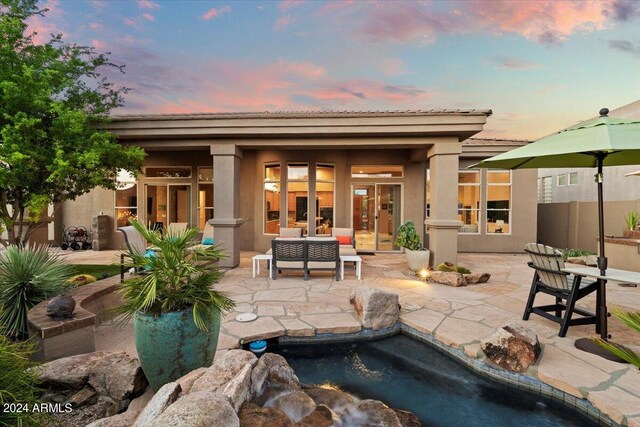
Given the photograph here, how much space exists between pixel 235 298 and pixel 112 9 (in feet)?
35.3

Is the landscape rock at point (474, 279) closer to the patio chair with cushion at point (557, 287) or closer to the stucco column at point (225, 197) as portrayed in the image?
the patio chair with cushion at point (557, 287)

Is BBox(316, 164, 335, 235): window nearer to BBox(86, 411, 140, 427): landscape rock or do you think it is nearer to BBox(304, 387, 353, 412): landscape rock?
BBox(304, 387, 353, 412): landscape rock

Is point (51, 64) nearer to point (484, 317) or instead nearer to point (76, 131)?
point (76, 131)

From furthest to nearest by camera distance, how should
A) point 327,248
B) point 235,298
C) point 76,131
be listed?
point 327,248, point 76,131, point 235,298

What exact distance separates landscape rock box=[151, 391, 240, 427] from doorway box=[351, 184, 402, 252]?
937 centimetres

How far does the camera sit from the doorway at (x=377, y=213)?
10.9 metres

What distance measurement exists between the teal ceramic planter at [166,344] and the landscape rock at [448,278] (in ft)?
18.0

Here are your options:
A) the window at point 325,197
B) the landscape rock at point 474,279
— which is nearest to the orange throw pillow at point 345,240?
the window at point 325,197

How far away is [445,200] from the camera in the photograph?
765 centimetres


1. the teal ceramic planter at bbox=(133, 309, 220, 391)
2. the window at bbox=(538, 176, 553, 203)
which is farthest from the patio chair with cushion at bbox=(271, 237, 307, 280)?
the window at bbox=(538, 176, 553, 203)

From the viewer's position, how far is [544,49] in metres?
9.73

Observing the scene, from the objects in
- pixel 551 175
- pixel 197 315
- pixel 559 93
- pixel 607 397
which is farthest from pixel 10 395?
pixel 551 175

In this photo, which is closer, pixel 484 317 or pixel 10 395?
pixel 10 395

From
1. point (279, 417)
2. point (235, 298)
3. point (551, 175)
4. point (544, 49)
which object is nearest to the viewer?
point (279, 417)
